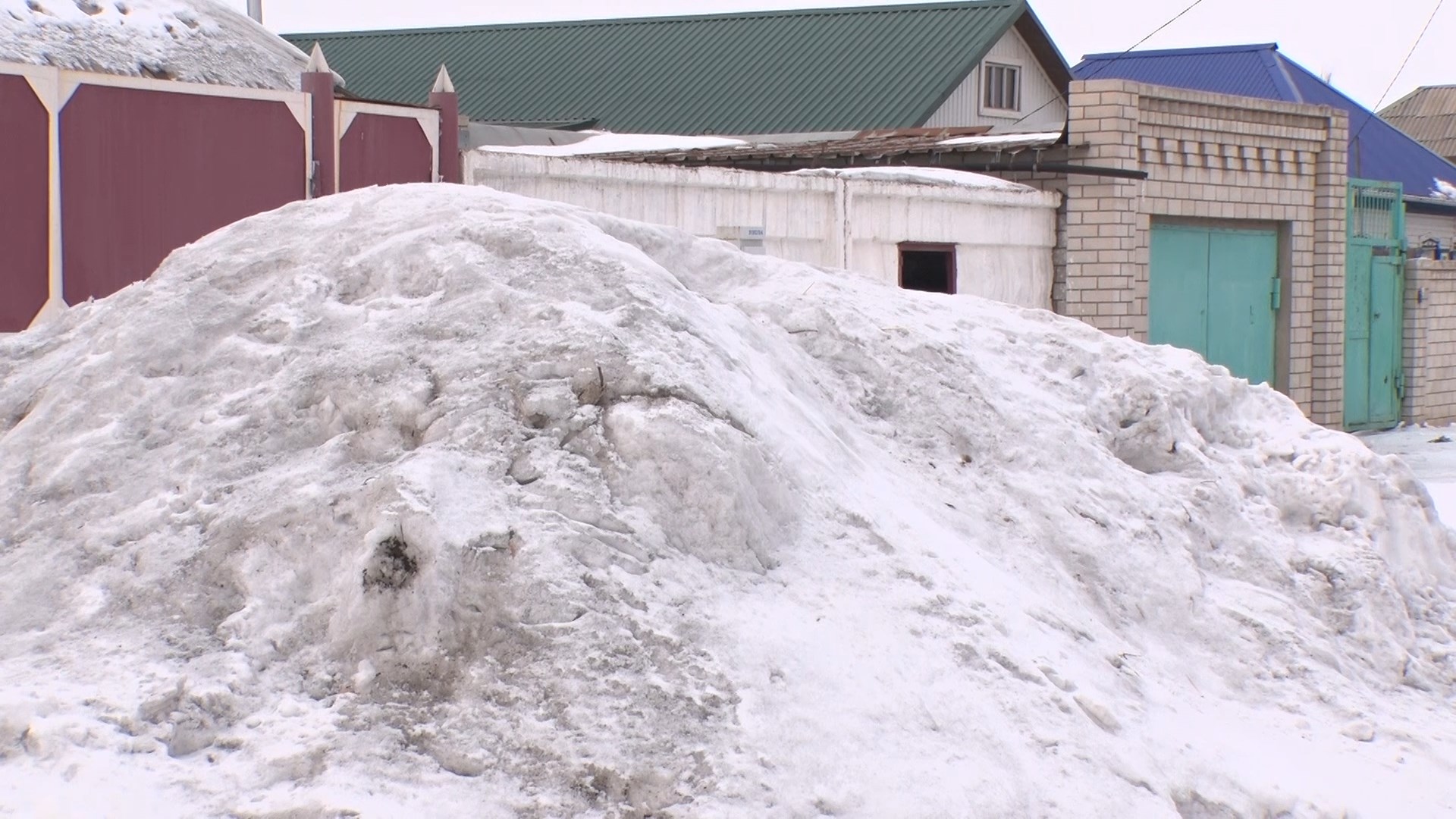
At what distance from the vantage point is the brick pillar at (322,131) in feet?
27.0

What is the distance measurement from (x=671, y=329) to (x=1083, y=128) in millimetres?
9299

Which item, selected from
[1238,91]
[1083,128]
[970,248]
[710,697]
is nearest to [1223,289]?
[1083,128]

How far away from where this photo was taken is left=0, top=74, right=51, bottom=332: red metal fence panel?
7.28 m

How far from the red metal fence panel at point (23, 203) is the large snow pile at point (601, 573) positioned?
3.03 metres

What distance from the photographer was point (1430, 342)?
17016 mm

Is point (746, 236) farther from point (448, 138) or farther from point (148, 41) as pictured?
point (148, 41)

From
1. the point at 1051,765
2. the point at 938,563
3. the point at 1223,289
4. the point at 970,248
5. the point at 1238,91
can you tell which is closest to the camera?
the point at 1051,765

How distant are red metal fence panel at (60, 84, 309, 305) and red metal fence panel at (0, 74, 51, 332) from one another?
97mm

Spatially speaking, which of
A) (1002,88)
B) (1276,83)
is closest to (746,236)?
(1276,83)

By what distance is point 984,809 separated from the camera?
10.00ft

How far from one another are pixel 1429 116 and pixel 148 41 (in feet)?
91.5

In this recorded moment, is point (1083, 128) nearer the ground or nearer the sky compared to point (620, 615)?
nearer the sky

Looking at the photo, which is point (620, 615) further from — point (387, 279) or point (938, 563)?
point (387, 279)

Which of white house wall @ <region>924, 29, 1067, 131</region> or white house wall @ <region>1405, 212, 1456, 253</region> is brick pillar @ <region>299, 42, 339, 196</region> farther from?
white house wall @ <region>1405, 212, 1456, 253</region>
